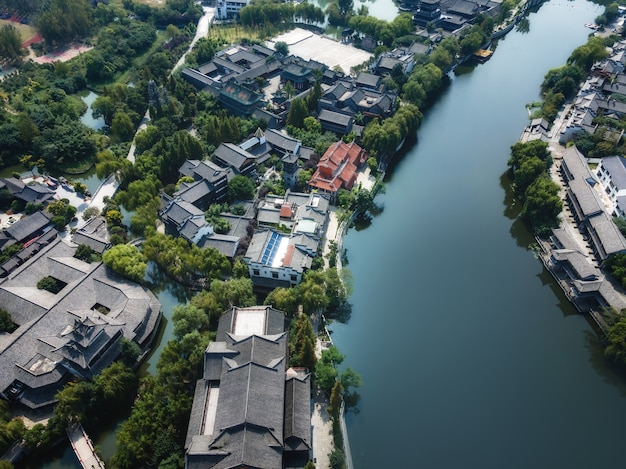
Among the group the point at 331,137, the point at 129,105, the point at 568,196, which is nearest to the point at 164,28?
the point at 129,105

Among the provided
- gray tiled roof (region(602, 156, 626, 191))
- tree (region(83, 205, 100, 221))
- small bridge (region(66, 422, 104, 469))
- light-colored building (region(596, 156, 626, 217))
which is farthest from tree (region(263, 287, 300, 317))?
gray tiled roof (region(602, 156, 626, 191))

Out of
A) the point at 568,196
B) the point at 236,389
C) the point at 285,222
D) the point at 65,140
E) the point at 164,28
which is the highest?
the point at 164,28

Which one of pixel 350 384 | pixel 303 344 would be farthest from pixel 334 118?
pixel 350 384

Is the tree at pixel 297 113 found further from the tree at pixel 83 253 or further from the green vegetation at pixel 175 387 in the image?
the tree at pixel 83 253

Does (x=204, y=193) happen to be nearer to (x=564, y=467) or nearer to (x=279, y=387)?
(x=279, y=387)

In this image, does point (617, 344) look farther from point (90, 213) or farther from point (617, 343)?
point (90, 213)

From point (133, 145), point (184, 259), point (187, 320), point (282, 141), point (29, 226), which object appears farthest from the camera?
point (133, 145)
